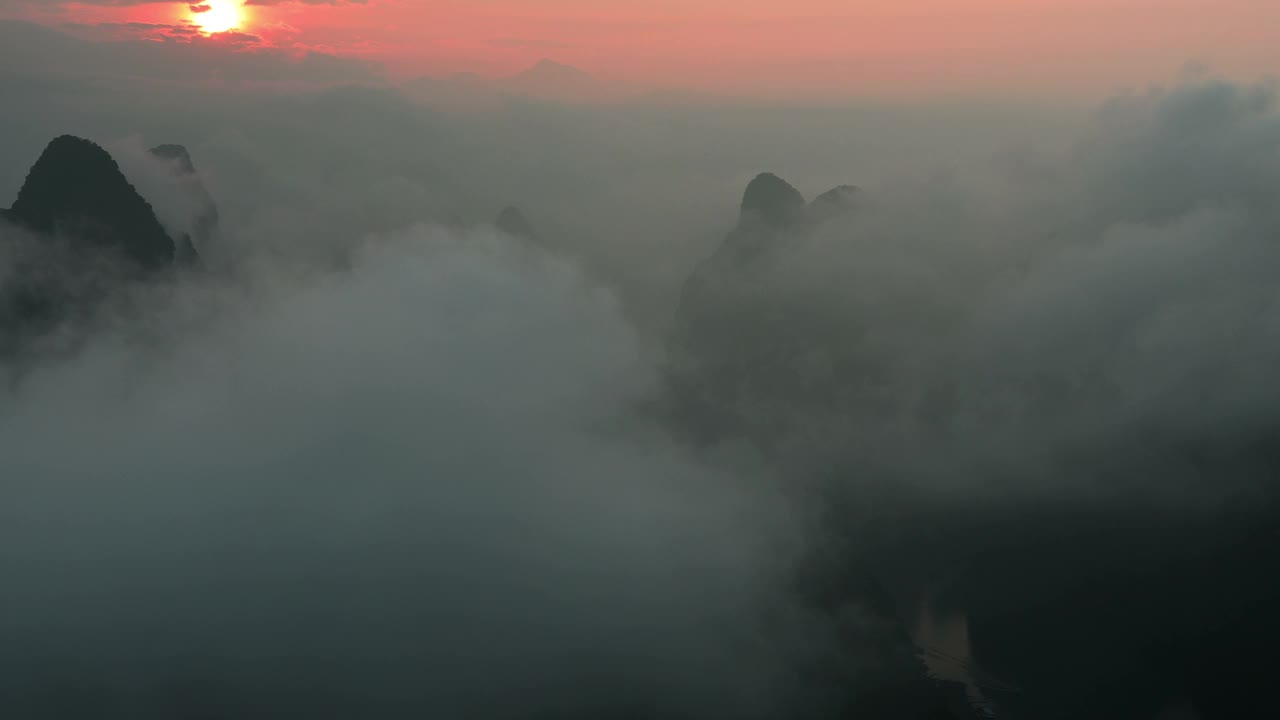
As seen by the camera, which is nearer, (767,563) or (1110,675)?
(1110,675)

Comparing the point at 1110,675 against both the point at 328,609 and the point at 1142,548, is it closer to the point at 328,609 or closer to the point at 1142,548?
the point at 1142,548

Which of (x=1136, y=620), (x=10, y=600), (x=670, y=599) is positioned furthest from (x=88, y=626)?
(x=1136, y=620)

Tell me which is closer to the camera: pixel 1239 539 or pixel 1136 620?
pixel 1136 620

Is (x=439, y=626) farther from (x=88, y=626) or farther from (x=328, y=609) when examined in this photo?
(x=88, y=626)

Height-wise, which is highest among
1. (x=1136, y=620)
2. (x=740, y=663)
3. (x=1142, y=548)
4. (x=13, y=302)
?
(x=13, y=302)

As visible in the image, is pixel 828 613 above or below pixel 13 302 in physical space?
below

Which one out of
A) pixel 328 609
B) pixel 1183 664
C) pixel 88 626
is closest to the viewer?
pixel 1183 664

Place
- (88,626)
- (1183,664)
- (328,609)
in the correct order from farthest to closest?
(328,609) → (88,626) → (1183,664)

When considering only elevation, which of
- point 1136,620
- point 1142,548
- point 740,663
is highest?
point 1142,548

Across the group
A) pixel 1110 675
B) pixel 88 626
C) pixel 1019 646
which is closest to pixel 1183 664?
pixel 1110 675
